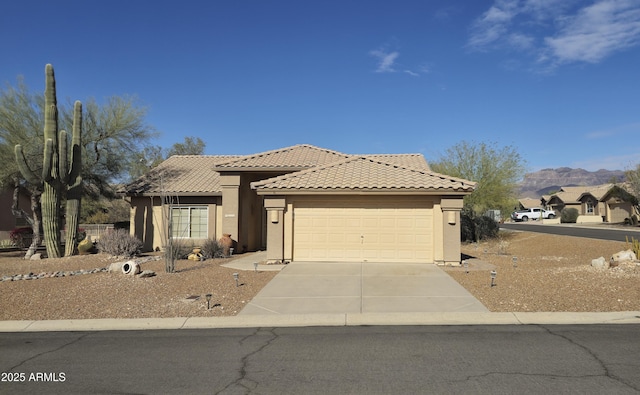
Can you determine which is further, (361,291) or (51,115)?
(51,115)

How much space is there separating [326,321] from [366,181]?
25.4ft

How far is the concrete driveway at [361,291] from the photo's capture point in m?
9.80

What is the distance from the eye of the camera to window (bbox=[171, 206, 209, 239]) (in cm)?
2144

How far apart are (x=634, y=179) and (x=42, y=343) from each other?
137 feet

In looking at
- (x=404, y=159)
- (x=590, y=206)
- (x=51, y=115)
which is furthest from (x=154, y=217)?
(x=590, y=206)

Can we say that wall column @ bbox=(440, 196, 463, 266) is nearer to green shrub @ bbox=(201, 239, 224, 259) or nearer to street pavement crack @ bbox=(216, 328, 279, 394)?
street pavement crack @ bbox=(216, 328, 279, 394)

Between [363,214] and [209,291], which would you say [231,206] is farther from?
[209,291]

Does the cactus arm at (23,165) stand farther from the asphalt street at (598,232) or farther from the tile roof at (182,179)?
the asphalt street at (598,232)

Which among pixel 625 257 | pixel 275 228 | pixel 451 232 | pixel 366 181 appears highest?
pixel 366 181

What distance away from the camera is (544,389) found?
17.2 feet

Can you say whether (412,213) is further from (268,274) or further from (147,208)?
(147,208)

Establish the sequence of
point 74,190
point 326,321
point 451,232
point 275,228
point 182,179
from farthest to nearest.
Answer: point 182,179 < point 74,190 < point 275,228 < point 451,232 < point 326,321

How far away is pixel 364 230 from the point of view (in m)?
15.8

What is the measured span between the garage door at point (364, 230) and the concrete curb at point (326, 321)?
650cm
